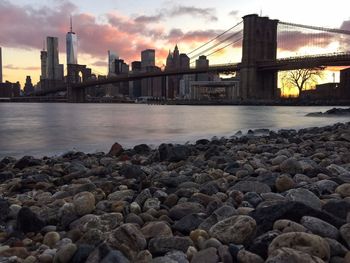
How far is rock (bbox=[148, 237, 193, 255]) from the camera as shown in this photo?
1.89m

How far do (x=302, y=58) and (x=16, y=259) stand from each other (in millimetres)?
39984

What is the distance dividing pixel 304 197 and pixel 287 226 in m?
0.62

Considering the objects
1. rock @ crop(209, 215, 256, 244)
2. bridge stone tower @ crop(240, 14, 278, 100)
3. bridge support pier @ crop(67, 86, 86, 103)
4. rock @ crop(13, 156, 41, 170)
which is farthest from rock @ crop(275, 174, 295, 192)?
bridge support pier @ crop(67, 86, 86, 103)

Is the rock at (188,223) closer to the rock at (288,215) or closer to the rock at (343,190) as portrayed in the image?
the rock at (288,215)

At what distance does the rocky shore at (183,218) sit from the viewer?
177cm

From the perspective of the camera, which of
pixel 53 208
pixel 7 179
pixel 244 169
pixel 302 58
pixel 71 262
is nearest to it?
pixel 71 262

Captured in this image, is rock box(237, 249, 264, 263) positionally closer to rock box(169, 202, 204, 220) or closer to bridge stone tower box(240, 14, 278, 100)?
rock box(169, 202, 204, 220)

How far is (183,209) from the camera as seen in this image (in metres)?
2.44

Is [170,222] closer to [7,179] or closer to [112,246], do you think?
[112,246]

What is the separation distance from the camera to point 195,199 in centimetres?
267

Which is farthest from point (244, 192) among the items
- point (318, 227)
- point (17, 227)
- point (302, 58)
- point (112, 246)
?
point (302, 58)

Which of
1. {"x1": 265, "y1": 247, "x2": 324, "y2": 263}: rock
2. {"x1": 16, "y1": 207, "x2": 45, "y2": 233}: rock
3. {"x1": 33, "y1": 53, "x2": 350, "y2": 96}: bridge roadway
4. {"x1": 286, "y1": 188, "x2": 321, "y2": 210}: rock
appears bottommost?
{"x1": 16, "y1": 207, "x2": 45, "y2": 233}: rock

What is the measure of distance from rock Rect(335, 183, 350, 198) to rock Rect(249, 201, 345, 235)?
2.17ft

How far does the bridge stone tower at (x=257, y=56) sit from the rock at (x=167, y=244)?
48435 mm
